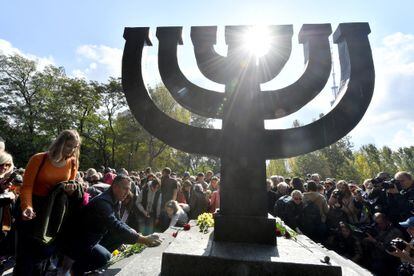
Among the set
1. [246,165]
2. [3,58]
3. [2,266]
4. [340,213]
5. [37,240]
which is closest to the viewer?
[37,240]

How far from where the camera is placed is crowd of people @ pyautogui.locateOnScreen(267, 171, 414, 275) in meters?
4.95

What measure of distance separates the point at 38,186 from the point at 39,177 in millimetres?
81

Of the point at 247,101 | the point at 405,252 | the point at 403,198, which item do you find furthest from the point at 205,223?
the point at 403,198

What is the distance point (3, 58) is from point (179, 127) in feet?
91.1

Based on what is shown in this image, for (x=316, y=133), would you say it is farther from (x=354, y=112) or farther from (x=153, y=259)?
(x=153, y=259)

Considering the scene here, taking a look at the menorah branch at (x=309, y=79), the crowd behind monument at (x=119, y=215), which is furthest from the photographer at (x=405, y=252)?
the menorah branch at (x=309, y=79)

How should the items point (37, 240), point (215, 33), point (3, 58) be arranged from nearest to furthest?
point (37, 240)
point (215, 33)
point (3, 58)

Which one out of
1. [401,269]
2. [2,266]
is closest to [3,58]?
[2,266]

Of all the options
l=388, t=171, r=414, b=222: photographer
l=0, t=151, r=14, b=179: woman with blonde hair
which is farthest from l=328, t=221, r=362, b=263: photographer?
l=0, t=151, r=14, b=179: woman with blonde hair

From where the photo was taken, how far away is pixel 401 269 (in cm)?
395

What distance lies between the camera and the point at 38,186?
8.21ft

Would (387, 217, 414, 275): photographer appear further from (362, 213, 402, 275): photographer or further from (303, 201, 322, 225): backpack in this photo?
(303, 201, 322, 225): backpack

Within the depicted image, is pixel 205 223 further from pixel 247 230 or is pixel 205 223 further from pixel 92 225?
pixel 92 225

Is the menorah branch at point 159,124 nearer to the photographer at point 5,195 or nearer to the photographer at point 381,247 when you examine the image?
the photographer at point 5,195
